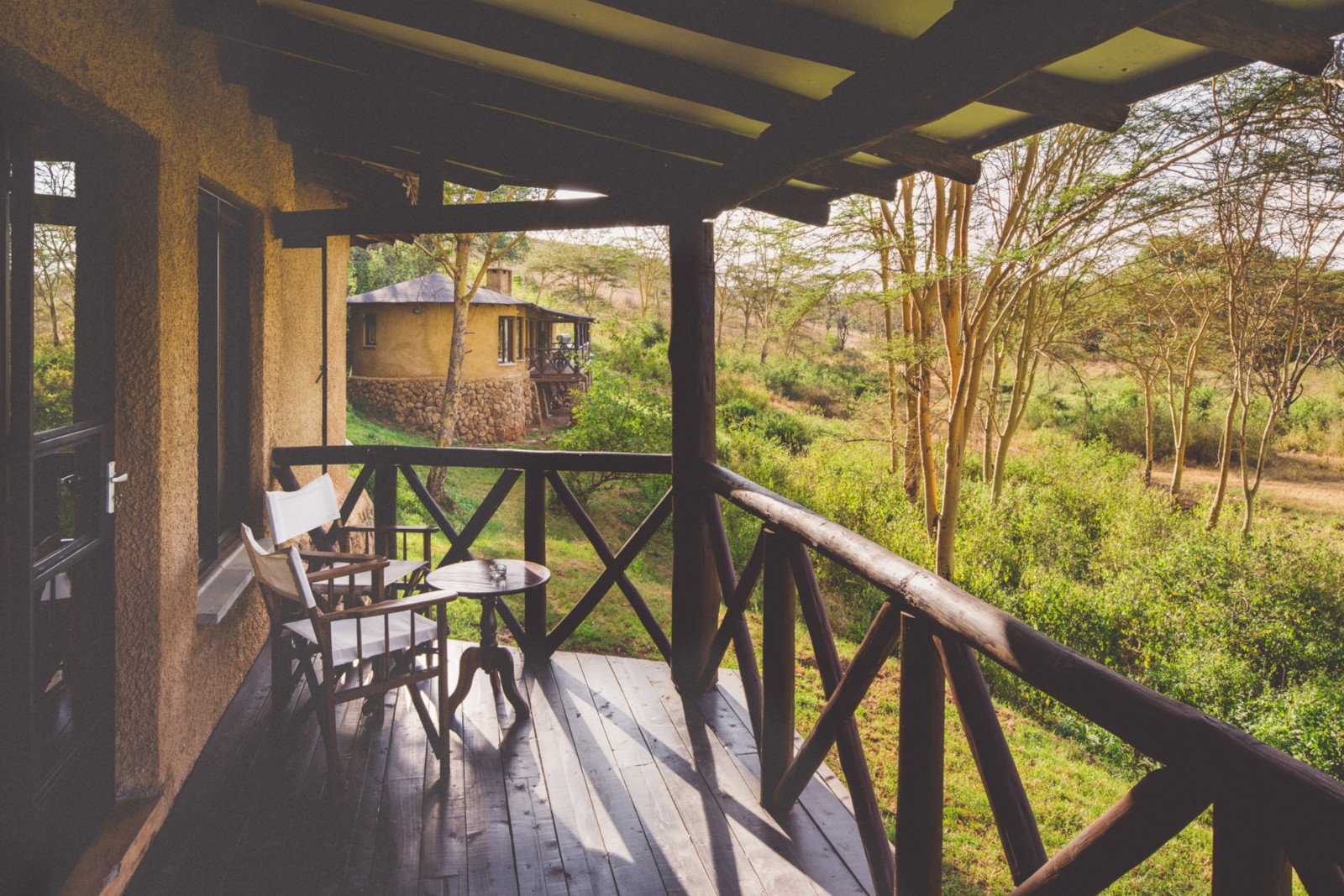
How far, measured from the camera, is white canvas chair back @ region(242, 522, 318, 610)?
2.88 metres

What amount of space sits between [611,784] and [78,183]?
2.43 metres

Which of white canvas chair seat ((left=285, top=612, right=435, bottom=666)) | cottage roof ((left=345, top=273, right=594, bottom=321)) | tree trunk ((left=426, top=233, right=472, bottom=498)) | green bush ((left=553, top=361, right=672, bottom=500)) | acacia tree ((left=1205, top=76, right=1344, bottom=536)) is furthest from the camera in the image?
cottage roof ((left=345, top=273, right=594, bottom=321))

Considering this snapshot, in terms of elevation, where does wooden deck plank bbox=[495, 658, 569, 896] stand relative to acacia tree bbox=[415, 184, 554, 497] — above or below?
below

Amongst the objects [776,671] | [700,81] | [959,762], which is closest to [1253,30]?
[700,81]

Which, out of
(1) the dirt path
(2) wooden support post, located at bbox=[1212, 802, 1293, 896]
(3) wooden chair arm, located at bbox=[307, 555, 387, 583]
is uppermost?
(2) wooden support post, located at bbox=[1212, 802, 1293, 896]

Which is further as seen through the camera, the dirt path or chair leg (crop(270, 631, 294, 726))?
the dirt path

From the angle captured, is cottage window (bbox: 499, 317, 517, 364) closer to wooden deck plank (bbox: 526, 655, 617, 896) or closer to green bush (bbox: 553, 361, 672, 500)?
green bush (bbox: 553, 361, 672, 500)

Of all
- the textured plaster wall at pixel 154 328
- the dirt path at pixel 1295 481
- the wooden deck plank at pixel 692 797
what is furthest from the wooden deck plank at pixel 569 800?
the dirt path at pixel 1295 481

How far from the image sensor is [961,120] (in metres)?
2.37

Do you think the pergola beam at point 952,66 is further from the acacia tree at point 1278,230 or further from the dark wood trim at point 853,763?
the acacia tree at point 1278,230

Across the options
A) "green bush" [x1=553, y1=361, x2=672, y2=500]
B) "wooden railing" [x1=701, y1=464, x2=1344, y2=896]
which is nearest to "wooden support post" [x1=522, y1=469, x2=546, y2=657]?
"wooden railing" [x1=701, y1=464, x2=1344, y2=896]

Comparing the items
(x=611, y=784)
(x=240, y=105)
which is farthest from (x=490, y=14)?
(x=611, y=784)

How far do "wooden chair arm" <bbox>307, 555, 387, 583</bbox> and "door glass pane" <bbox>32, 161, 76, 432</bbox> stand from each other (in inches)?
46.4

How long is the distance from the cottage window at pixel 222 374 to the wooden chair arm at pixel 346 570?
0.58m
